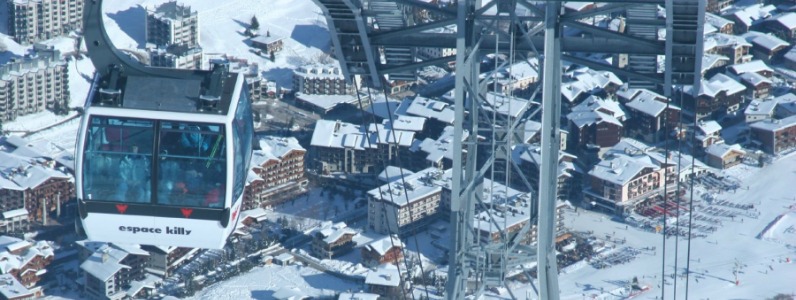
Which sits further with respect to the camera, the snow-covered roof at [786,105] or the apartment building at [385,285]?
the snow-covered roof at [786,105]

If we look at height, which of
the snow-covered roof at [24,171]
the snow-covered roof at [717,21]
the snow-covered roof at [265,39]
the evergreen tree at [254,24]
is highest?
the evergreen tree at [254,24]

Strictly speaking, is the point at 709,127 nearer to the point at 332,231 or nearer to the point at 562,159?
the point at 562,159

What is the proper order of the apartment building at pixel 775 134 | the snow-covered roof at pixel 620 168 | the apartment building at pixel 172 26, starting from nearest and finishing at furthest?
1. the snow-covered roof at pixel 620 168
2. the apartment building at pixel 775 134
3. the apartment building at pixel 172 26

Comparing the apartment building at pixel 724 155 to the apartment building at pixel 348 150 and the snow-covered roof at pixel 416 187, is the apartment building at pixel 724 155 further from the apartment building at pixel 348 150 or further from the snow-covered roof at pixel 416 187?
the apartment building at pixel 348 150

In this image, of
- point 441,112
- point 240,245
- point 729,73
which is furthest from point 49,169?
point 729,73

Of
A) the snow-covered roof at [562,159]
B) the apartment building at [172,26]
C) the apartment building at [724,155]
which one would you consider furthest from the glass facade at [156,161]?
the apartment building at [172,26]

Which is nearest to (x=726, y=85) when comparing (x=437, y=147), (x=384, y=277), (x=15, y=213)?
(x=437, y=147)

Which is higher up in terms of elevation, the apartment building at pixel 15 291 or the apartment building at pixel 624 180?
the apartment building at pixel 624 180
